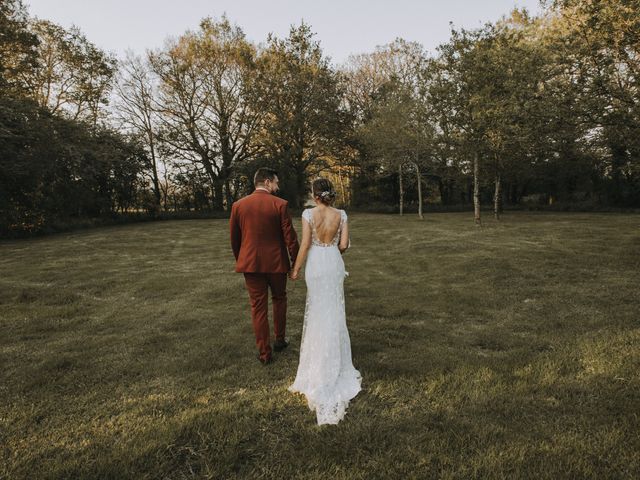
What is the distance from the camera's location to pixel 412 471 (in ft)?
9.77

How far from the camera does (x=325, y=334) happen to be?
4.43 metres

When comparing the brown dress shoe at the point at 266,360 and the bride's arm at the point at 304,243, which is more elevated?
the bride's arm at the point at 304,243

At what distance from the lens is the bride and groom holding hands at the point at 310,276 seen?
4.26m

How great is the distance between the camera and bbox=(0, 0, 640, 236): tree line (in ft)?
61.1

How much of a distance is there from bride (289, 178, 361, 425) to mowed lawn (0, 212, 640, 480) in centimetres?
29

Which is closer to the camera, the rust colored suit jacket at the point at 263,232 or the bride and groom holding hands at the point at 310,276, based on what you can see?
the bride and groom holding hands at the point at 310,276

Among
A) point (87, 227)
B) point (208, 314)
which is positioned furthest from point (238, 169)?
point (208, 314)

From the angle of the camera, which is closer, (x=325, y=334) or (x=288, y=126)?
(x=325, y=334)

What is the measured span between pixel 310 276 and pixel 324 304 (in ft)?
1.25

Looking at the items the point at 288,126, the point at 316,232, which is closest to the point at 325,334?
the point at 316,232

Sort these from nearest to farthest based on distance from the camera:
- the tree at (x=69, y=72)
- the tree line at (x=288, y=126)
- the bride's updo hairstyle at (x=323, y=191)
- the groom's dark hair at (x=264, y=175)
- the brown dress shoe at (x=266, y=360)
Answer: the bride's updo hairstyle at (x=323, y=191) → the brown dress shoe at (x=266, y=360) → the groom's dark hair at (x=264, y=175) → the tree line at (x=288, y=126) → the tree at (x=69, y=72)

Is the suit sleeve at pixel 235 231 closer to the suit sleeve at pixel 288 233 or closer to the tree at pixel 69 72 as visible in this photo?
the suit sleeve at pixel 288 233

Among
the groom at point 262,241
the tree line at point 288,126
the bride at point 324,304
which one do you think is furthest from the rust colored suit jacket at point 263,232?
the tree line at point 288,126

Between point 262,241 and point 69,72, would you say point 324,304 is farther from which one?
point 69,72
